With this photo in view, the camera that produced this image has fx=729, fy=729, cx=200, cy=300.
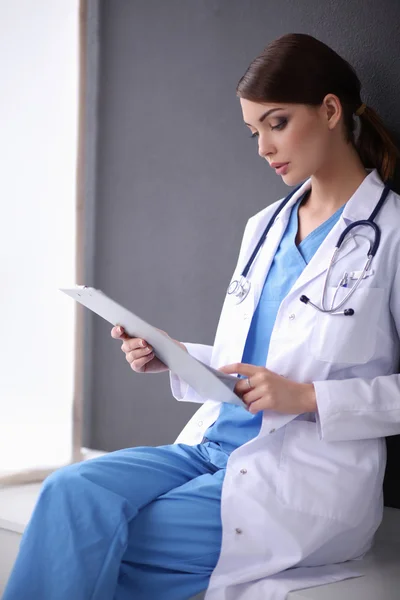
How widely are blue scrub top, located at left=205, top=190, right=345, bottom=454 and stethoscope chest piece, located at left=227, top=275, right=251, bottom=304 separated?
0.14 feet

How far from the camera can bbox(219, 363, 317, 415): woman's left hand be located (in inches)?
58.4

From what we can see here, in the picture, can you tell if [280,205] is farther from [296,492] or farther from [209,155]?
[296,492]

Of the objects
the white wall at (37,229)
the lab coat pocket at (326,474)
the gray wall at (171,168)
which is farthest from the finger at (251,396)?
→ the white wall at (37,229)

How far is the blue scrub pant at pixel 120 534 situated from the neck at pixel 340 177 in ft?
2.30

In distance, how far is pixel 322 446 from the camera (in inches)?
60.6

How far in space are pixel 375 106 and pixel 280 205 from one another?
0.37 metres

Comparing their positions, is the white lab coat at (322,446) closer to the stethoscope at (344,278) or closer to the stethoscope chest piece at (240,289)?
the stethoscope at (344,278)

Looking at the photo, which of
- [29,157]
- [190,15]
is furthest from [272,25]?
[29,157]

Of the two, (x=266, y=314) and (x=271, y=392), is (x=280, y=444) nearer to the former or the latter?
(x=271, y=392)

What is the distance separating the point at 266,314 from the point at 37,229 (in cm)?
106

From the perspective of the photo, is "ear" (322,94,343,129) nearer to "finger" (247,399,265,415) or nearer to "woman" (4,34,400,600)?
"woman" (4,34,400,600)

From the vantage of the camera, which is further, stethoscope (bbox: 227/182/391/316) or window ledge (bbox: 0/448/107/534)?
window ledge (bbox: 0/448/107/534)

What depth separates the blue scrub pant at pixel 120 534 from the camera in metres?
1.37

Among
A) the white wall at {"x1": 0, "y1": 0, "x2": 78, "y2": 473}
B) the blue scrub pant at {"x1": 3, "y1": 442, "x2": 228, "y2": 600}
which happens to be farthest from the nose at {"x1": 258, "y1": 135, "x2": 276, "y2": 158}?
the white wall at {"x1": 0, "y1": 0, "x2": 78, "y2": 473}
